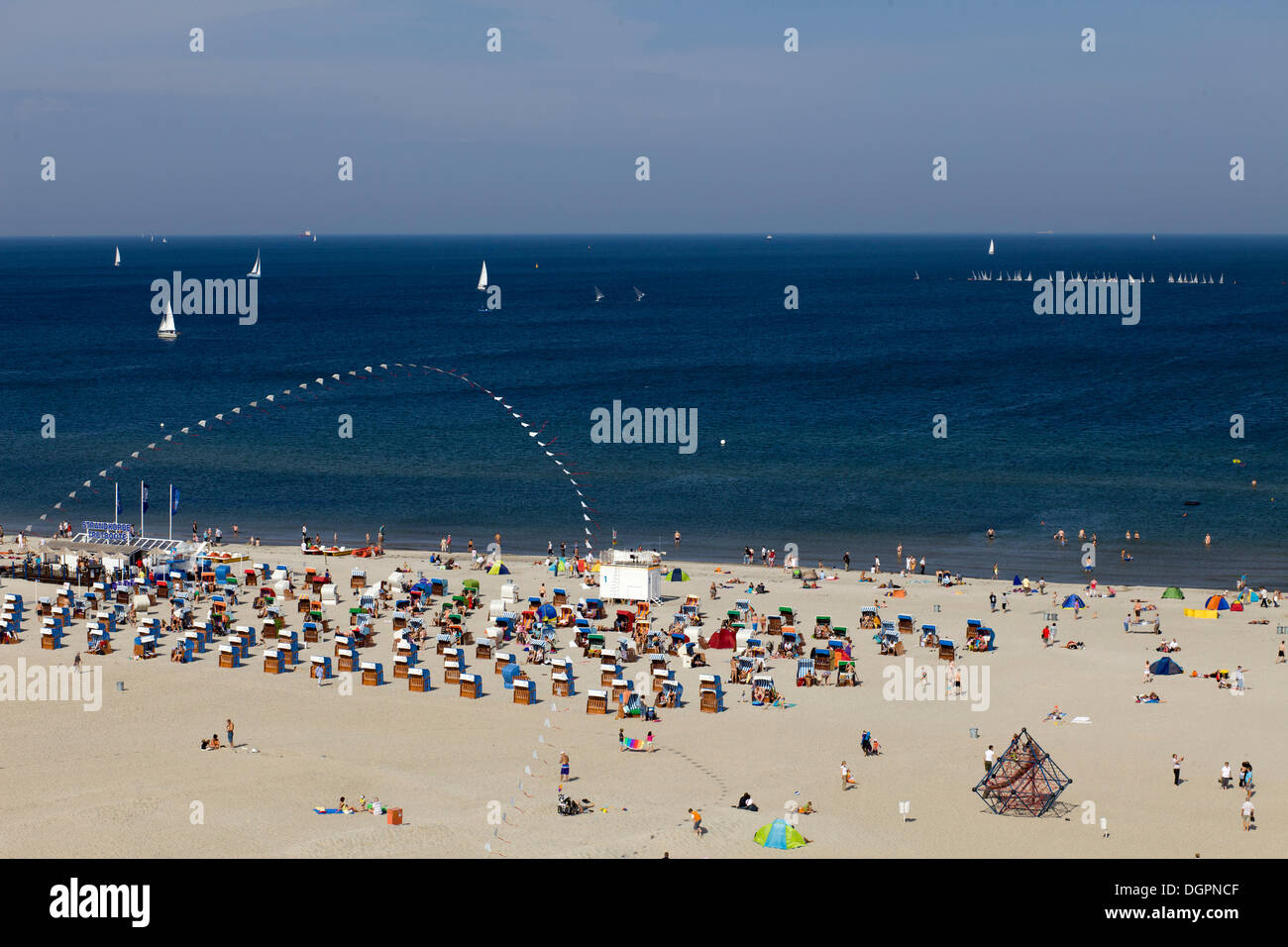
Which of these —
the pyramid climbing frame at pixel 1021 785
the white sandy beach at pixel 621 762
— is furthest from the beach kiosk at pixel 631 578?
the pyramid climbing frame at pixel 1021 785

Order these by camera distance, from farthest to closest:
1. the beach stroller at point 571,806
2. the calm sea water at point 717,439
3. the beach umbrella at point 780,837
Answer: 1. the calm sea water at point 717,439
2. the beach stroller at point 571,806
3. the beach umbrella at point 780,837

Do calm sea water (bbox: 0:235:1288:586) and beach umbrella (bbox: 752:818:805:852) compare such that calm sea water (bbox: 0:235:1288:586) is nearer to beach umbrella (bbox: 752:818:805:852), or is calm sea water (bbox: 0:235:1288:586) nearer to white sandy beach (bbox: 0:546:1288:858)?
white sandy beach (bbox: 0:546:1288:858)

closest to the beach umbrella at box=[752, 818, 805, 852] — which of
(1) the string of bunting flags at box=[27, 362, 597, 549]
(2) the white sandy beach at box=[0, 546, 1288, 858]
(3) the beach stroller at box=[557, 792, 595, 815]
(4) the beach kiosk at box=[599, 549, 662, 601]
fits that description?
(2) the white sandy beach at box=[0, 546, 1288, 858]

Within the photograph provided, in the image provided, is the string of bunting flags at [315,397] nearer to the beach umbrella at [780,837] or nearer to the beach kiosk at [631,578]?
the beach kiosk at [631,578]

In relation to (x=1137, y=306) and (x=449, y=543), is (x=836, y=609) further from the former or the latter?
(x=1137, y=306)

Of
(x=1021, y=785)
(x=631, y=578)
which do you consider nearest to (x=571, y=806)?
(x=1021, y=785)
